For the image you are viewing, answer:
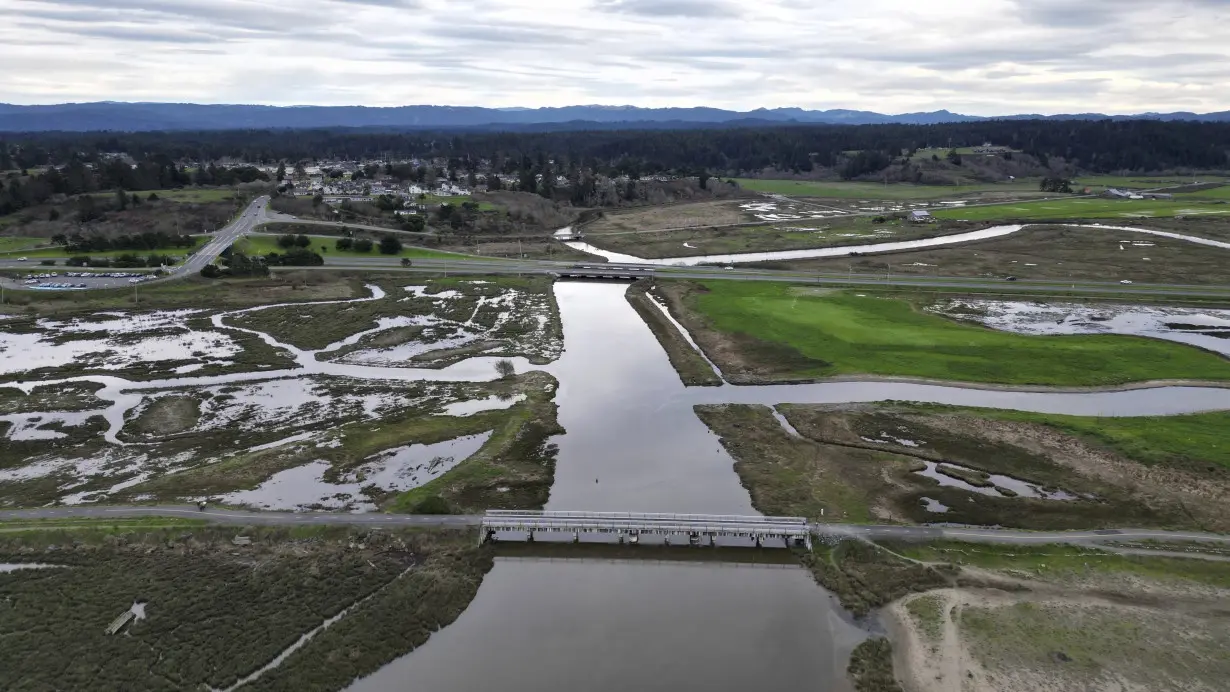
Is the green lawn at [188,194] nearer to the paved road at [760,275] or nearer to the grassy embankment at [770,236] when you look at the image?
the paved road at [760,275]

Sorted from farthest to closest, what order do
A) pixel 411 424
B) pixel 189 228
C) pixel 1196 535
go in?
1. pixel 189 228
2. pixel 411 424
3. pixel 1196 535

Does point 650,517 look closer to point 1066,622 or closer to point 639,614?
point 639,614

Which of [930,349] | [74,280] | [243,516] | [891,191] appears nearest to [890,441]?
[930,349]

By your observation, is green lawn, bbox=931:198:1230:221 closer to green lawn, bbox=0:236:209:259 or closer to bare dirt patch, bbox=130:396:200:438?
green lawn, bbox=0:236:209:259

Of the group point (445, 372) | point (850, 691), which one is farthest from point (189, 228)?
point (850, 691)

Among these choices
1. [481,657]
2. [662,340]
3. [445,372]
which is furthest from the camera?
[662,340]

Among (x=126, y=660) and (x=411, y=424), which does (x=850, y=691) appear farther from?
(x=411, y=424)
